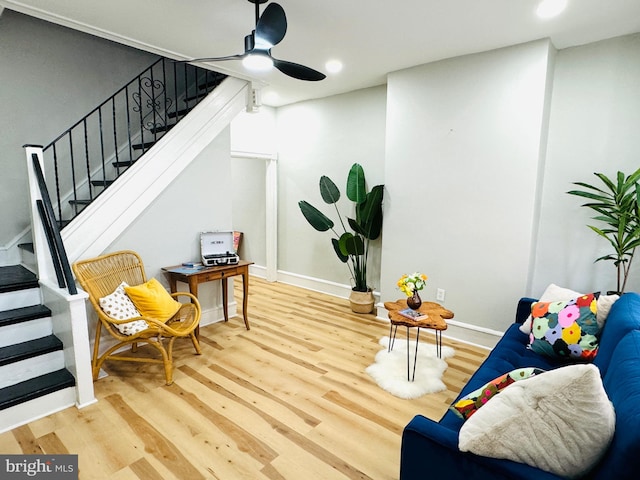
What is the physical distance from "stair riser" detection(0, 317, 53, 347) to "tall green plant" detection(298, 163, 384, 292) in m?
2.85

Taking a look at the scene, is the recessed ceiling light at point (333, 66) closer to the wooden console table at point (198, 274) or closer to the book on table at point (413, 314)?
the wooden console table at point (198, 274)

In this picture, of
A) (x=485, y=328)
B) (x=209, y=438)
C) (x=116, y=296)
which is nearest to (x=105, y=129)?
(x=116, y=296)

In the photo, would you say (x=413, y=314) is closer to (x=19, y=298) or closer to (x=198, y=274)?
(x=198, y=274)

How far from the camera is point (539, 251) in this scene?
135 inches

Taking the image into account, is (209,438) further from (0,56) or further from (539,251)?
(0,56)

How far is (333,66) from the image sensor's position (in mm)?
3762

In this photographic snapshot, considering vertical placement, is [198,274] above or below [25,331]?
above

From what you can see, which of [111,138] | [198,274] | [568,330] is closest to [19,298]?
[198,274]

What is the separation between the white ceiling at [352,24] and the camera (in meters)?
2.53

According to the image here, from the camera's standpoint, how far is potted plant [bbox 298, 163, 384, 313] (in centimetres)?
423

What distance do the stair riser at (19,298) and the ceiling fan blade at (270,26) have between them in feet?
8.73

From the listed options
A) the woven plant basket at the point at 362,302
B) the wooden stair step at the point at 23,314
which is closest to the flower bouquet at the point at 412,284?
the woven plant basket at the point at 362,302

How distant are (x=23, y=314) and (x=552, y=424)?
11.0 ft
